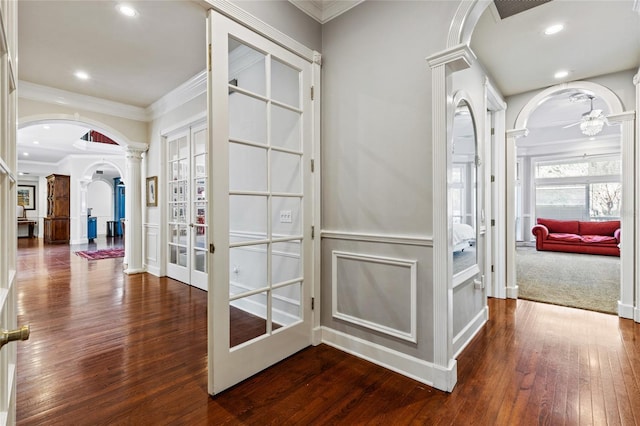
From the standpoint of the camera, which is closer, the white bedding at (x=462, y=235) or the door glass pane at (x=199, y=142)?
the white bedding at (x=462, y=235)

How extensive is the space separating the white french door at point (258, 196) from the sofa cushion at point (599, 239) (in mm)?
8054

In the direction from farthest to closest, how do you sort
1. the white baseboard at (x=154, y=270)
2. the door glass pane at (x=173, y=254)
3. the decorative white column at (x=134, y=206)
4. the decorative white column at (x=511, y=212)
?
the decorative white column at (x=134, y=206)
the white baseboard at (x=154, y=270)
the door glass pane at (x=173, y=254)
the decorative white column at (x=511, y=212)

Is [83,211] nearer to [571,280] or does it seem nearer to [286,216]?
[286,216]

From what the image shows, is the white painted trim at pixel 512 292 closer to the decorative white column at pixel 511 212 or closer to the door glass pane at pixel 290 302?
the decorative white column at pixel 511 212

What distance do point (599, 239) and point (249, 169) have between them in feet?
28.5

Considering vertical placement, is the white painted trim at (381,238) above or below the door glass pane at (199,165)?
below

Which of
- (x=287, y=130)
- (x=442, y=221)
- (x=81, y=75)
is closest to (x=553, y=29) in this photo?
(x=442, y=221)

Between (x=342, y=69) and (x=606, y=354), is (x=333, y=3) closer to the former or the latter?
(x=342, y=69)

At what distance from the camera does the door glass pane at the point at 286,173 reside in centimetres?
245

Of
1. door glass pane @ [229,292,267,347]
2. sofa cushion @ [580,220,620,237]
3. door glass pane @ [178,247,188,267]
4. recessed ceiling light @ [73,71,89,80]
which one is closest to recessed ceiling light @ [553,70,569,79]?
door glass pane @ [229,292,267,347]

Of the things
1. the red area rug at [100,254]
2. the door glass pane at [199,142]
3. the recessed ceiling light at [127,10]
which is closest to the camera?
the recessed ceiling light at [127,10]

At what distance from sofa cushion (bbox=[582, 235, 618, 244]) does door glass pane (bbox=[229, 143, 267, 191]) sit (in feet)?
27.8

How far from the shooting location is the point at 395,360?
2143mm

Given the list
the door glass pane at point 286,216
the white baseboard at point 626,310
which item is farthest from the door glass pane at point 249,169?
the white baseboard at point 626,310
